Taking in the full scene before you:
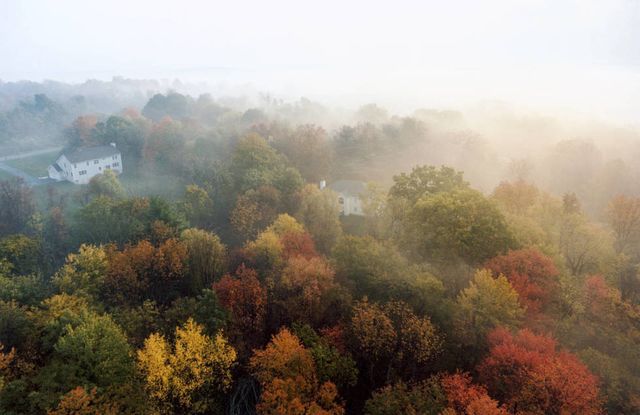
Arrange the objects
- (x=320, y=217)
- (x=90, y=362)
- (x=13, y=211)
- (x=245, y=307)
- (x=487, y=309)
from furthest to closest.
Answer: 1. (x=13, y=211)
2. (x=320, y=217)
3. (x=245, y=307)
4. (x=487, y=309)
5. (x=90, y=362)

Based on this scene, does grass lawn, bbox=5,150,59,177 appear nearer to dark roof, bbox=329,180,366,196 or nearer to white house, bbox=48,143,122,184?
white house, bbox=48,143,122,184

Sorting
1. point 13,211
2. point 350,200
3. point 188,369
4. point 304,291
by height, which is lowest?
point 188,369

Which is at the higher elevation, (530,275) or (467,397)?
(530,275)

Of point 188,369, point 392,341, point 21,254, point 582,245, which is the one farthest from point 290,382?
point 582,245

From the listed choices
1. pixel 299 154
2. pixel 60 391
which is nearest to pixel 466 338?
pixel 60 391

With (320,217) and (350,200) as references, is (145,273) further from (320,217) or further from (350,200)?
(350,200)

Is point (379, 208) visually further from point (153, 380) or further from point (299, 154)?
point (153, 380)
